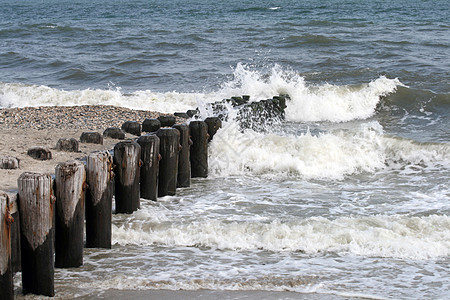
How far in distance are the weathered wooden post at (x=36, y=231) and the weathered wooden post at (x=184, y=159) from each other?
3.60 metres

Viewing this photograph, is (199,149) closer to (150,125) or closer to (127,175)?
(150,125)

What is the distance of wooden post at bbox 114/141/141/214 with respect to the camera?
6.63 metres

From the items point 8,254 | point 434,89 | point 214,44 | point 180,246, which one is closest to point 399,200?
point 180,246

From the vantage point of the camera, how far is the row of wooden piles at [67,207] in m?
4.79

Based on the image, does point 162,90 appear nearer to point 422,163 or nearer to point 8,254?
point 422,163

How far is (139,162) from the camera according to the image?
684 centimetres

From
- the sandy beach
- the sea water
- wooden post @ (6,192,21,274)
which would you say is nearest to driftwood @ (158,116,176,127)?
the sandy beach

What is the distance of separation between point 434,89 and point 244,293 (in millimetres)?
13598

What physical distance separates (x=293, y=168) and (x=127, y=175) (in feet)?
13.1

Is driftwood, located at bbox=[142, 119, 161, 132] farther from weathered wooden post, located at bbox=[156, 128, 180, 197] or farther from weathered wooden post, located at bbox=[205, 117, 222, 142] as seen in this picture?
weathered wooden post, located at bbox=[156, 128, 180, 197]

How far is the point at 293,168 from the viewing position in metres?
10.0

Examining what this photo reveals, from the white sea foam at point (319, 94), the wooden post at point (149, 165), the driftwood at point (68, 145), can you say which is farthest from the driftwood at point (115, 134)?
the white sea foam at point (319, 94)

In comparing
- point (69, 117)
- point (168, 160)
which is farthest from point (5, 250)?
point (69, 117)

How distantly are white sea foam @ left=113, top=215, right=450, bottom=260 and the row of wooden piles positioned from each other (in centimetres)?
60
